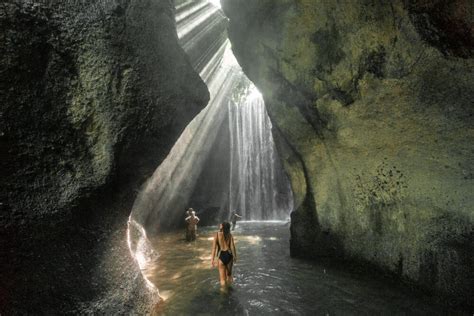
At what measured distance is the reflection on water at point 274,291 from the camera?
536 cm

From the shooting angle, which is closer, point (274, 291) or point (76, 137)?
point (76, 137)

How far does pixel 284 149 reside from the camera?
9602mm

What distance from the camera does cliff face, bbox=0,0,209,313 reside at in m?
3.57

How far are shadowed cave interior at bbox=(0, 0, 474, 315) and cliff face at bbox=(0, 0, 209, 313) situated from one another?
18mm

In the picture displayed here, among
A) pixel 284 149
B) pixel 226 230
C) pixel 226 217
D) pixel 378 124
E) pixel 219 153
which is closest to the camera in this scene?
pixel 378 124

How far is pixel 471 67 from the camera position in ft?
14.9

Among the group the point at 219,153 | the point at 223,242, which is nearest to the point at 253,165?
the point at 219,153

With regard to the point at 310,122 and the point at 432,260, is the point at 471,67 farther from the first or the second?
the point at 310,122

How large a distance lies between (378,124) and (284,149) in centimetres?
376

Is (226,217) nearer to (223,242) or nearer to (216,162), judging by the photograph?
(216,162)

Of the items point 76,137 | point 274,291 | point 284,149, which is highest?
point 284,149

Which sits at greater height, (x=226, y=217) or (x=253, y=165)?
(x=253, y=165)

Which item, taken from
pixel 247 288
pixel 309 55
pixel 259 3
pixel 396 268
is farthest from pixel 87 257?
pixel 259 3

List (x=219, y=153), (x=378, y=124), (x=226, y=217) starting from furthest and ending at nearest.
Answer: (x=219, y=153)
(x=226, y=217)
(x=378, y=124)
